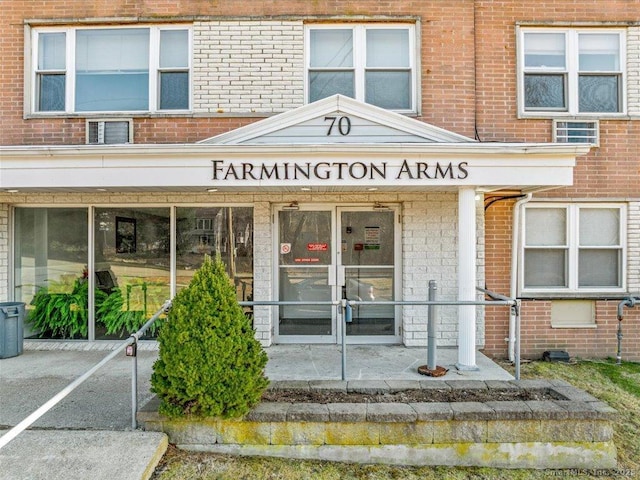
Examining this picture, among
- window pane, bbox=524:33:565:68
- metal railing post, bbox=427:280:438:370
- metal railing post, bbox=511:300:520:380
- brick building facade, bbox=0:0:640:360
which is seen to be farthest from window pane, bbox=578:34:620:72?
metal railing post, bbox=427:280:438:370

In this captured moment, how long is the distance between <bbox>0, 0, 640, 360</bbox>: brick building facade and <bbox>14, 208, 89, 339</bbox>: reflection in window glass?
0.04m

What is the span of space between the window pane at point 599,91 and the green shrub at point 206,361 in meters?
6.99

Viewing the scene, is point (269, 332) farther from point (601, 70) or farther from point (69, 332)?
point (601, 70)

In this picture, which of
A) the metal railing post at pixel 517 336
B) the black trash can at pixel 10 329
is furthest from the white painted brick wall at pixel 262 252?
the metal railing post at pixel 517 336

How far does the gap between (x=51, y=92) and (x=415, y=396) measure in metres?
7.52

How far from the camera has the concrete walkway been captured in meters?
3.53

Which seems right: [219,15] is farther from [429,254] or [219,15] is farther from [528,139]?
[528,139]

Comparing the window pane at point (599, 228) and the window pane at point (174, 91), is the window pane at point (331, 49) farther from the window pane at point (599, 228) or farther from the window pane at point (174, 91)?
the window pane at point (599, 228)

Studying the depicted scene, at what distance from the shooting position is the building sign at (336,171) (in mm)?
5496

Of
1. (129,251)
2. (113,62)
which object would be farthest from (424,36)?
(129,251)

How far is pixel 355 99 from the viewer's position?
7070mm

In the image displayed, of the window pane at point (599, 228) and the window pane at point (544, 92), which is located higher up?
the window pane at point (544, 92)

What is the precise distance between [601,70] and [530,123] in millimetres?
1606

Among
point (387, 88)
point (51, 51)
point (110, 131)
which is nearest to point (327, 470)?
point (387, 88)
